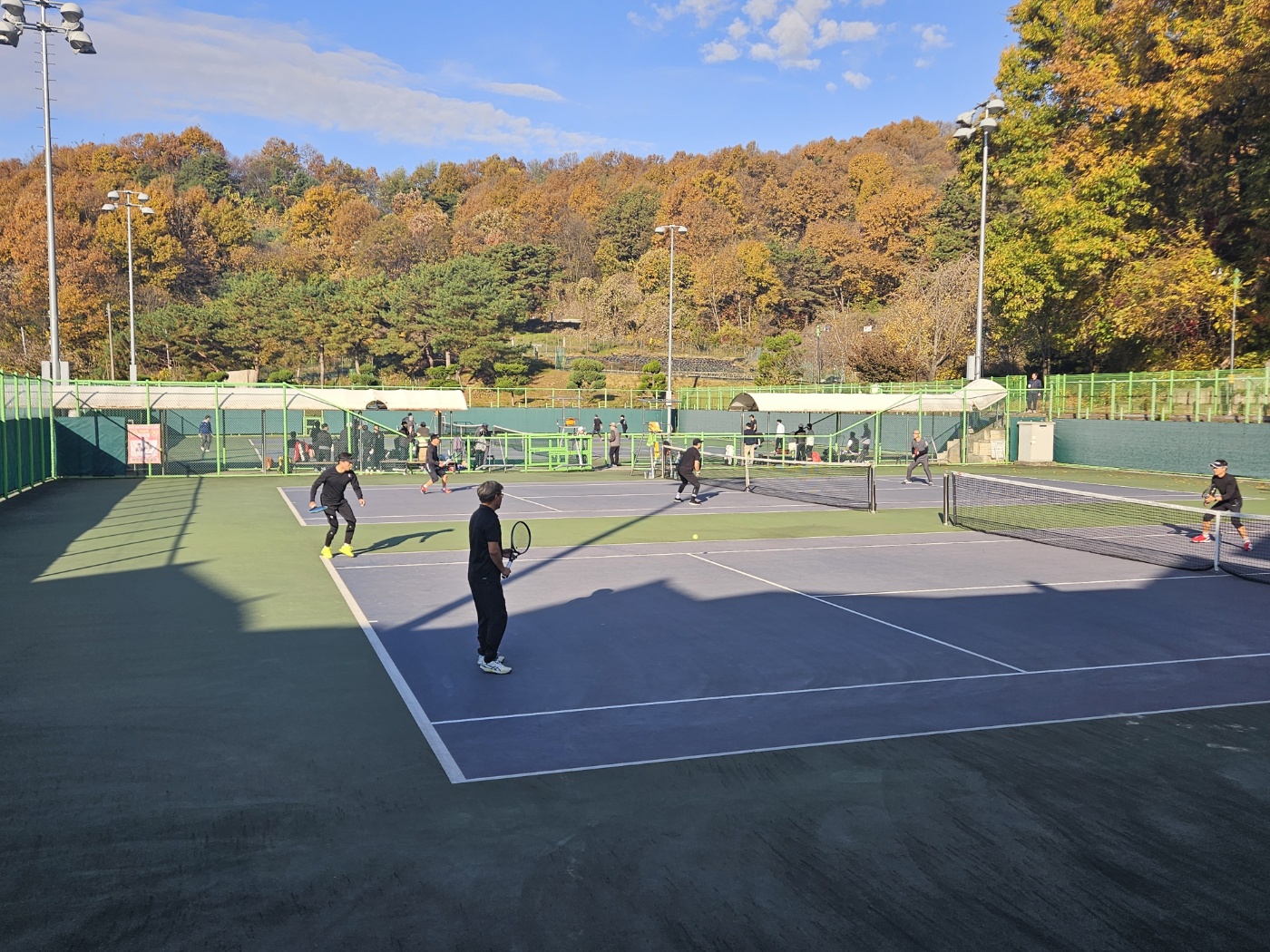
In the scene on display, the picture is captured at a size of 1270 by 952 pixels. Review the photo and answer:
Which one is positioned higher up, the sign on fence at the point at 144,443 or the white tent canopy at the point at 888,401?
the white tent canopy at the point at 888,401

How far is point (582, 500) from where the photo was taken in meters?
26.9

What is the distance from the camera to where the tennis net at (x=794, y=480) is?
26578mm

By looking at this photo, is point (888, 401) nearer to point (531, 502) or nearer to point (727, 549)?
point (531, 502)

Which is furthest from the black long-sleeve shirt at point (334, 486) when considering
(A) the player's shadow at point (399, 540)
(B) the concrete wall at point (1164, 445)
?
(B) the concrete wall at point (1164, 445)

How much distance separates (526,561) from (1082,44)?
129 feet

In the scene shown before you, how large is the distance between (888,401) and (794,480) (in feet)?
38.7

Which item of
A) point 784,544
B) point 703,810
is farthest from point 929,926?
point 784,544

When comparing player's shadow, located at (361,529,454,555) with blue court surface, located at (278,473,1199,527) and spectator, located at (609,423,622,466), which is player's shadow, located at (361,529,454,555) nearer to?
blue court surface, located at (278,473,1199,527)

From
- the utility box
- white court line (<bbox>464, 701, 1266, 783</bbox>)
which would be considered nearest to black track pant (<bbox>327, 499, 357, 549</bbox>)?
white court line (<bbox>464, 701, 1266, 783</bbox>)

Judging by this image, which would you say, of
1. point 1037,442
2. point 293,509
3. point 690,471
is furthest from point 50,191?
point 1037,442

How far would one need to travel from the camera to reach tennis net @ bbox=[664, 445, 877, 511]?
26.6 meters

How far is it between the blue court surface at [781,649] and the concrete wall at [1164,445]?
67.2 ft

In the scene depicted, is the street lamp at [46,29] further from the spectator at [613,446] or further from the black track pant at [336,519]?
the spectator at [613,446]

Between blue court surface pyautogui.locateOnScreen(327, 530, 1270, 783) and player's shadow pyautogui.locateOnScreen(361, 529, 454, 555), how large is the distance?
879mm
